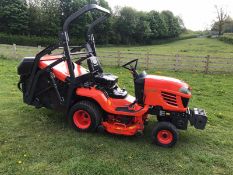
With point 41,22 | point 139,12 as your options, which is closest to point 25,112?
point 41,22

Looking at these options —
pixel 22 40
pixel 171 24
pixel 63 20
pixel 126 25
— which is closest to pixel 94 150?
pixel 22 40

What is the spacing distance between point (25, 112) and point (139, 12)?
53700 mm

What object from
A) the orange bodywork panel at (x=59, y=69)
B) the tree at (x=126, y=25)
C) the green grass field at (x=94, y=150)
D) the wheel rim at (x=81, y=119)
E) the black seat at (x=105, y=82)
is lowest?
the green grass field at (x=94, y=150)

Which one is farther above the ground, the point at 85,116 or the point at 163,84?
the point at 163,84

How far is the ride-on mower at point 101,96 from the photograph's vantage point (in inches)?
209

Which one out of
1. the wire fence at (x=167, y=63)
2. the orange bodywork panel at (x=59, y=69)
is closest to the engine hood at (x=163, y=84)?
the orange bodywork panel at (x=59, y=69)

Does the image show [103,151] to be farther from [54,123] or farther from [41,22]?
[41,22]

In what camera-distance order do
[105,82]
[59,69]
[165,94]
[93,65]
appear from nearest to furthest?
[165,94]
[105,82]
[93,65]
[59,69]

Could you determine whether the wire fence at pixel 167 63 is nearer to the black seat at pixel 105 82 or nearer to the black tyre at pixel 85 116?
the black seat at pixel 105 82

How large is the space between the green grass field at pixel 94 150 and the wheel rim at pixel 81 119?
0.62 ft

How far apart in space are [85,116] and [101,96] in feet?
1.85

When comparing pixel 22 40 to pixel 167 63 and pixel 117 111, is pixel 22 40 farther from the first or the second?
pixel 117 111

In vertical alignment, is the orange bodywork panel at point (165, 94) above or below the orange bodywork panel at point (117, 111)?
above

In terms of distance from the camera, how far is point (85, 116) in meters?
5.82
